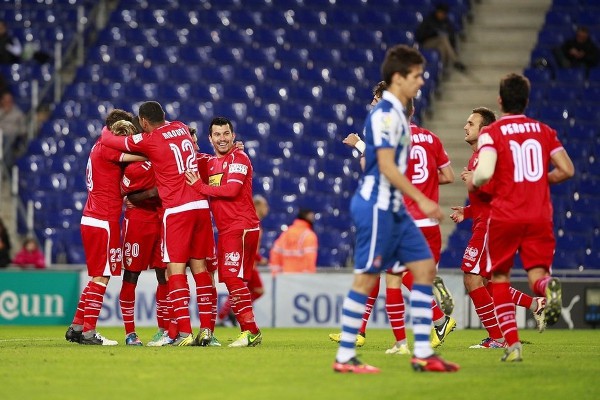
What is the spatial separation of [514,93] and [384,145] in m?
1.39

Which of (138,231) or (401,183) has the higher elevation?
(401,183)

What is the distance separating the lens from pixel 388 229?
802 cm

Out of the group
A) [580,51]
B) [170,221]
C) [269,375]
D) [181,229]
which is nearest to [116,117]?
[170,221]

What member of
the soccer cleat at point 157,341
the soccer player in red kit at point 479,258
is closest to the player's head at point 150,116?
the soccer cleat at point 157,341

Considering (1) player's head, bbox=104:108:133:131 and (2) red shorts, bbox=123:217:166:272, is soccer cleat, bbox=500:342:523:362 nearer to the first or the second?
(2) red shorts, bbox=123:217:166:272

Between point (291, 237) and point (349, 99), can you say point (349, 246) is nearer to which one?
point (291, 237)

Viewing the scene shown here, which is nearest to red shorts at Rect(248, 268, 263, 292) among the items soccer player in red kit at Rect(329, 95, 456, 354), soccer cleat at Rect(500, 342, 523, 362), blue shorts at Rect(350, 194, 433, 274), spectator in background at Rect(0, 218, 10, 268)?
spectator in background at Rect(0, 218, 10, 268)

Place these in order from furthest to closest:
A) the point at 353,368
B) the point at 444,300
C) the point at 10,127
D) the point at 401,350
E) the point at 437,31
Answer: the point at 437,31
the point at 10,127
the point at 401,350
the point at 444,300
the point at 353,368

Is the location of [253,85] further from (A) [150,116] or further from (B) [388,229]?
(B) [388,229]

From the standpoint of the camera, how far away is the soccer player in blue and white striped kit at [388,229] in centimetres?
801

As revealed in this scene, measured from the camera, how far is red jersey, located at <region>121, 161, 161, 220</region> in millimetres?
11711

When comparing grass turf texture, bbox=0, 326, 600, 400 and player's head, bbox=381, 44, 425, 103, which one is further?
player's head, bbox=381, 44, 425, 103

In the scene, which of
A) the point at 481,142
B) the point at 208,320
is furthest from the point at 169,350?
the point at 481,142

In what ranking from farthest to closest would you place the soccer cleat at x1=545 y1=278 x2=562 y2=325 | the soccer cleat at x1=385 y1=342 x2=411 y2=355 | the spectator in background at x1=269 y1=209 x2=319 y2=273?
the spectator in background at x1=269 y1=209 x2=319 y2=273
the soccer cleat at x1=385 y1=342 x2=411 y2=355
the soccer cleat at x1=545 y1=278 x2=562 y2=325
